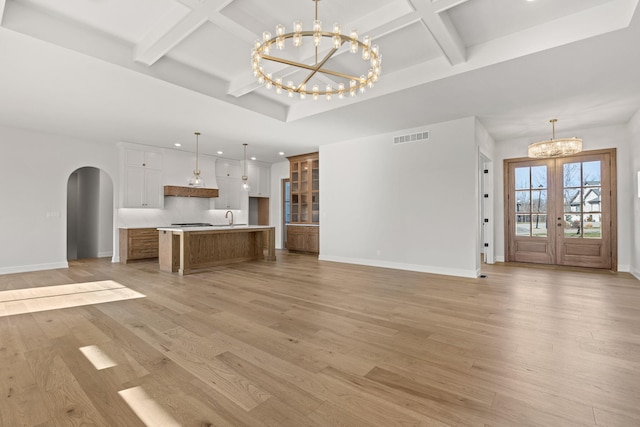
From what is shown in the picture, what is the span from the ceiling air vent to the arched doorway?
778 centimetres

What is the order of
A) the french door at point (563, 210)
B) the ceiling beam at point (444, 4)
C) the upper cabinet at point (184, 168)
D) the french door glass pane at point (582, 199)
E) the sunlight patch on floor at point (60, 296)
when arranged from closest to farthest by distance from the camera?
the ceiling beam at point (444, 4), the sunlight patch on floor at point (60, 296), the french door at point (563, 210), the french door glass pane at point (582, 199), the upper cabinet at point (184, 168)

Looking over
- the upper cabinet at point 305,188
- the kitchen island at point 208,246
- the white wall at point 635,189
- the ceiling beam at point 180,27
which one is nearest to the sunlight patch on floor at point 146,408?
the ceiling beam at point 180,27

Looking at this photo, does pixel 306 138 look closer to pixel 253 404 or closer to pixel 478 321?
pixel 478 321

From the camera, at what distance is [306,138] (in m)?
7.23

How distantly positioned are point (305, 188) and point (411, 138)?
375 cm

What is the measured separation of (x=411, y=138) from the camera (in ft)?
20.9

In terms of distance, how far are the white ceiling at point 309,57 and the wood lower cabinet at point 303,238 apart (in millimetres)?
3513

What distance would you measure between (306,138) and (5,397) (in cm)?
631

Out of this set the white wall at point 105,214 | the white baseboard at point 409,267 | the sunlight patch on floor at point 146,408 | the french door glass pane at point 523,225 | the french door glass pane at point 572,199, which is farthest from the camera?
the white wall at point 105,214

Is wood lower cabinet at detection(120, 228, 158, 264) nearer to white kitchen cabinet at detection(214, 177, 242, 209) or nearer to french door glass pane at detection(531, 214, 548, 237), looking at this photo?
white kitchen cabinet at detection(214, 177, 242, 209)

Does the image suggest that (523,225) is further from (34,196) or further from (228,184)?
(34,196)

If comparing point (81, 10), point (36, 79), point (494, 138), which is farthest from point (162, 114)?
point (494, 138)

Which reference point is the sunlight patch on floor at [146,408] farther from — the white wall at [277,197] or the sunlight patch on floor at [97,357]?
the white wall at [277,197]

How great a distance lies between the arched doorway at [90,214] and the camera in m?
8.64
